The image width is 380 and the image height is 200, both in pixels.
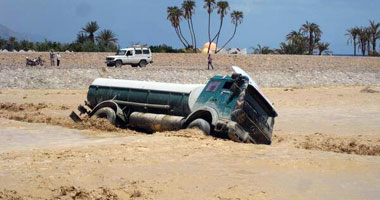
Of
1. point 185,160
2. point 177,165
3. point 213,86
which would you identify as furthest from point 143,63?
point 177,165

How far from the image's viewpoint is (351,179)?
1034 cm

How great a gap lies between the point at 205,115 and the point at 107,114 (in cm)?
398

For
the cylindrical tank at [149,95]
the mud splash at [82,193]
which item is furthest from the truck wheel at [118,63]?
the mud splash at [82,193]

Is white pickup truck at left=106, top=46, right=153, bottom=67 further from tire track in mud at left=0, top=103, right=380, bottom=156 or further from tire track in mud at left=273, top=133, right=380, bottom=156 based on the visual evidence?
tire track in mud at left=273, top=133, right=380, bottom=156

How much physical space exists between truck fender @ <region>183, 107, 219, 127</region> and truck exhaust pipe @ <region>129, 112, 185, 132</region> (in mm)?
302

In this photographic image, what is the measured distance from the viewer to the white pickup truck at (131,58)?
46.8 meters

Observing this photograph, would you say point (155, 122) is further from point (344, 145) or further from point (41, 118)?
point (41, 118)

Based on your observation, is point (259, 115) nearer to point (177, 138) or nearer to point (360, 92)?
point (177, 138)

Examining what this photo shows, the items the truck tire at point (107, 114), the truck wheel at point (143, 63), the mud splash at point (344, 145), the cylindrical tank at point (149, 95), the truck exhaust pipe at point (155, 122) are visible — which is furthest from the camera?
the truck wheel at point (143, 63)

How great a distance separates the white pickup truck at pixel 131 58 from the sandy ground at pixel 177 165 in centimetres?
2797

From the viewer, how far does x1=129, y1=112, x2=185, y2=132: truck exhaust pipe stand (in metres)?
16.3

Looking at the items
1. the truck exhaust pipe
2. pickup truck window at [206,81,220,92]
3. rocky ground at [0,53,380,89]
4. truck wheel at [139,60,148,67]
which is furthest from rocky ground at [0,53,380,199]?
truck wheel at [139,60,148,67]

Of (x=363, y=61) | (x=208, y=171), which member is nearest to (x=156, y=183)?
(x=208, y=171)

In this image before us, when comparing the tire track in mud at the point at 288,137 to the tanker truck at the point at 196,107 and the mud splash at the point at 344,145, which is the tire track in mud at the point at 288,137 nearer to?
the mud splash at the point at 344,145
